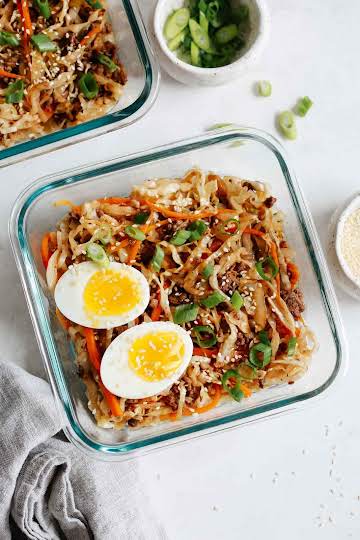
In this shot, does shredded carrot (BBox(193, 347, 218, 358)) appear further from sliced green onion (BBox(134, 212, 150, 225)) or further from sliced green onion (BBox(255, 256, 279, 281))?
sliced green onion (BBox(134, 212, 150, 225))

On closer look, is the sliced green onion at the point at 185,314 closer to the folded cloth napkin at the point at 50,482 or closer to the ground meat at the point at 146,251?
the ground meat at the point at 146,251

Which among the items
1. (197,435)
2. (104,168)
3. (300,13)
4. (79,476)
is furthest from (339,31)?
(79,476)

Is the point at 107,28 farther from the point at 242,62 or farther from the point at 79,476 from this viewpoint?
the point at 79,476

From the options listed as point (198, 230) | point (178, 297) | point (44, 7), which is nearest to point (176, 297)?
point (178, 297)

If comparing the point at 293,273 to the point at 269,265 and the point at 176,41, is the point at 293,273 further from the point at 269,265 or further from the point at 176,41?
the point at 176,41

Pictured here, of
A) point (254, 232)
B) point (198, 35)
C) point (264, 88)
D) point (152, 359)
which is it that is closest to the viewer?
point (152, 359)

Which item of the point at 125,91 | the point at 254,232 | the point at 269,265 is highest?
the point at 125,91

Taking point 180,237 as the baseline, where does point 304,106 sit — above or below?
above
